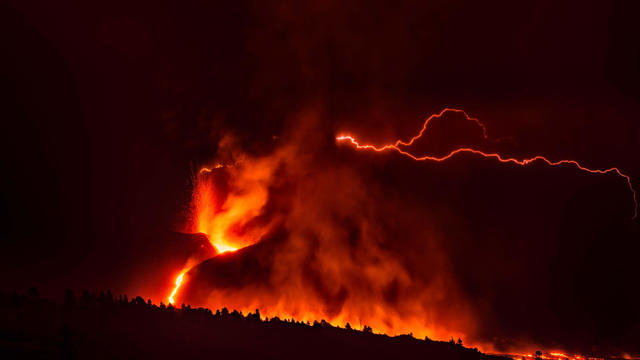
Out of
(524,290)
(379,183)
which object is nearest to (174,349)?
(379,183)

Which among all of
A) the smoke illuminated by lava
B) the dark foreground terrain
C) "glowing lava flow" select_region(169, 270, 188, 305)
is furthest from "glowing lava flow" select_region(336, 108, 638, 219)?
the dark foreground terrain

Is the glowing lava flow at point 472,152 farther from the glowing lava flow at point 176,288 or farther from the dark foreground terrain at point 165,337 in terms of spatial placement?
the dark foreground terrain at point 165,337

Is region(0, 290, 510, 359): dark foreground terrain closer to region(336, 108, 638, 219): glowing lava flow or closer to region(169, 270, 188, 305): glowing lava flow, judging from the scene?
region(169, 270, 188, 305): glowing lava flow

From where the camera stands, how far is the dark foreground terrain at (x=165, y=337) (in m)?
8.78

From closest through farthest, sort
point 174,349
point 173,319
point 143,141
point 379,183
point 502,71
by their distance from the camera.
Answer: point 174,349 → point 173,319 → point 143,141 → point 502,71 → point 379,183

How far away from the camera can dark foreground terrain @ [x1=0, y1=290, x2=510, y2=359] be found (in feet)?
28.8

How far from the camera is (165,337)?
1073cm

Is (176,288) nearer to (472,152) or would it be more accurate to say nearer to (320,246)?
(320,246)

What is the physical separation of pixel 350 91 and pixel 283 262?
7.88 m

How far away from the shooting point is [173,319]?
12039 millimetres

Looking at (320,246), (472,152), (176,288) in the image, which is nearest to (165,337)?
(176,288)

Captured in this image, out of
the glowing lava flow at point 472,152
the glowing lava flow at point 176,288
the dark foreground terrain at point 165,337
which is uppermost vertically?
the glowing lava flow at point 472,152

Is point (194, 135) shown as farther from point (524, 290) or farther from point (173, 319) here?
point (524, 290)

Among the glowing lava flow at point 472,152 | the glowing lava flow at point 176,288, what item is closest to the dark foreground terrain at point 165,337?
the glowing lava flow at point 176,288
